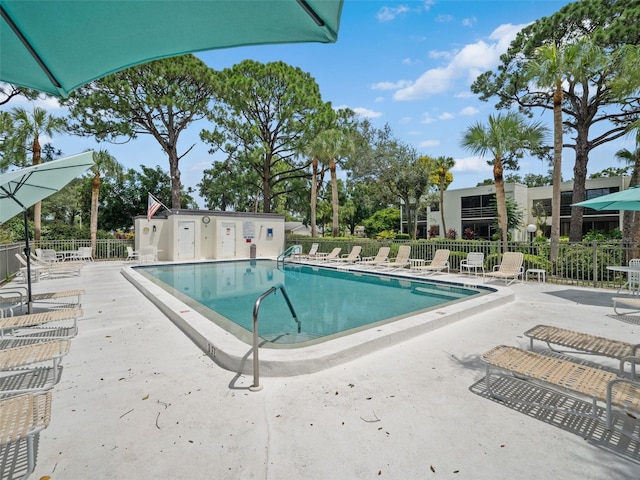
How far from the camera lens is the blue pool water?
6.03 meters

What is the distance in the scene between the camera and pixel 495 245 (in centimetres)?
1212

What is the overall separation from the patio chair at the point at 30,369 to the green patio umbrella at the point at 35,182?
2463 millimetres

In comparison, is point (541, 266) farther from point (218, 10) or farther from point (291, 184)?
point (291, 184)

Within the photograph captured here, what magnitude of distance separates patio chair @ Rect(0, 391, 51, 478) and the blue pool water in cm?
261

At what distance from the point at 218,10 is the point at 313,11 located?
0.58 metres

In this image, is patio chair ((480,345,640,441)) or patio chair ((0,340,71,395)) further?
patio chair ((0,340,71,395))

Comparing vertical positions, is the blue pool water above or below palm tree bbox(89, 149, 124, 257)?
below

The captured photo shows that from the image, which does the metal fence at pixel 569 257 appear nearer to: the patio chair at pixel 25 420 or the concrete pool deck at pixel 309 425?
the concrete pool deck at pixel 309 425

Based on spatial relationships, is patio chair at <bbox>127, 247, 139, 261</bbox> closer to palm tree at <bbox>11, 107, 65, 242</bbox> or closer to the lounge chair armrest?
palm tree at <bbox>11, 107, 65, 242</bbox>

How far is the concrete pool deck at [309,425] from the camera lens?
7.30 ft

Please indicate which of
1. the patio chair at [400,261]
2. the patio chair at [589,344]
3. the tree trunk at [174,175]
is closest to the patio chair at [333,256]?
the patio chair at [400,261]

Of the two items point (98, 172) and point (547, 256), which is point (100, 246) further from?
point (547, 256)

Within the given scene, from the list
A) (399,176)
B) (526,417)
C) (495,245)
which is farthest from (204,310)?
(399,176)

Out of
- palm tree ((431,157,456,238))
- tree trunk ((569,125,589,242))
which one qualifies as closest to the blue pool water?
tree trunk ((569,125,589,242))
